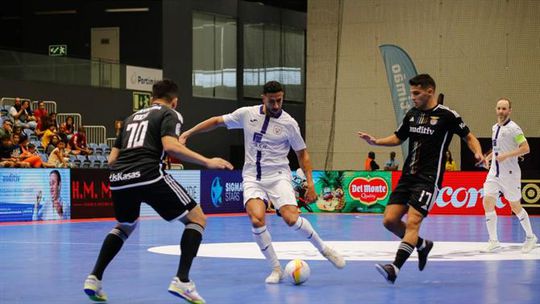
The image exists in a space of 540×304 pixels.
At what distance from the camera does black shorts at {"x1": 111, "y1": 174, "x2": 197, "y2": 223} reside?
8.31 meters

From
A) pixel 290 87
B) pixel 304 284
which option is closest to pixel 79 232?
pixel 304 284

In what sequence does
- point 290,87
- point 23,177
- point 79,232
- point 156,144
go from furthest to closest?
point 290,87, point 23,177, point 79,232, point 156,144

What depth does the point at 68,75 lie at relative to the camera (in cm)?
3306

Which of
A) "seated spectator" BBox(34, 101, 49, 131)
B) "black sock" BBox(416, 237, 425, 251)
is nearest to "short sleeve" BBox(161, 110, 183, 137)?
"black sock" BBox(416, 237, 425, 251)

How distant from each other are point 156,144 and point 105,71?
88.9ft

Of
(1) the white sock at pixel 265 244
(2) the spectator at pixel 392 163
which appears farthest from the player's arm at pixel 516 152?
(2) the spectator at pixel 392 163

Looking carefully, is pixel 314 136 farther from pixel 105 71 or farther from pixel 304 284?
pixel 304 284

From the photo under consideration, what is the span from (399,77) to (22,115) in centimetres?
1403

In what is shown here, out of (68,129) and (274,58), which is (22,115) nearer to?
(68,129)

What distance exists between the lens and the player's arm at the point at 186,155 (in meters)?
8.00

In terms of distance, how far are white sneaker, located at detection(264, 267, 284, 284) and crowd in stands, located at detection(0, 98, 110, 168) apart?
47.9ft

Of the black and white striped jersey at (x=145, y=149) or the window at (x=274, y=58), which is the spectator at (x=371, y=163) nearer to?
the window at (x=274, y=58)

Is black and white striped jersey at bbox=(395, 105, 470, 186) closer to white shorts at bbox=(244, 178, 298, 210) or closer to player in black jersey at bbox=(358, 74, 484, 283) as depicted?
player in black jersey at bbox=(358, 74, 484, 283)

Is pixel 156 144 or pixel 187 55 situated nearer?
pixel 156 144
